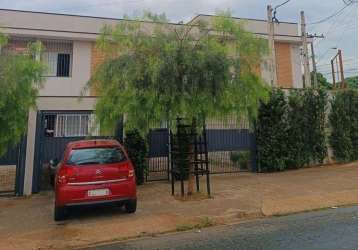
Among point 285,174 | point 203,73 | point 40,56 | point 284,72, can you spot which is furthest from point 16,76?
point 284,72

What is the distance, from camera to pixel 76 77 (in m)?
20.0

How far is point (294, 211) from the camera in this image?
7.95m

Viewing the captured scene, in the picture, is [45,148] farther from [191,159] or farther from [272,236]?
[272,236]

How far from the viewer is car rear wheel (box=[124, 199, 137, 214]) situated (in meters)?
7.92

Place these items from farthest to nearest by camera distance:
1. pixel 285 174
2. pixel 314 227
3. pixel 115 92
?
pixel 285 174, pixel 115 92, pixel 314 227

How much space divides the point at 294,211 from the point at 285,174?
5.27m

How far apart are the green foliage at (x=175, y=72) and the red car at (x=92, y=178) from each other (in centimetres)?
121

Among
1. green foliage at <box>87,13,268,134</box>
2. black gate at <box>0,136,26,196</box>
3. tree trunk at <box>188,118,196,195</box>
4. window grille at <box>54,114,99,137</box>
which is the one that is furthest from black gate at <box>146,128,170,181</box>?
black gate at <box>0,136,26,196</box>

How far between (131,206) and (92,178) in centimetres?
122

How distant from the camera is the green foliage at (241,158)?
45.0 ft

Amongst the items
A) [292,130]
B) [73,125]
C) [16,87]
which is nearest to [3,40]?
[16,87]

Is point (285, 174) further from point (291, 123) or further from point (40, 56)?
point (40, 56)

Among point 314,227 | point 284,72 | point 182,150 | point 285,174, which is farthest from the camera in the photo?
point 284,72

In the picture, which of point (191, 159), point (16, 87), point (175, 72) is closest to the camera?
point (16, 87)
